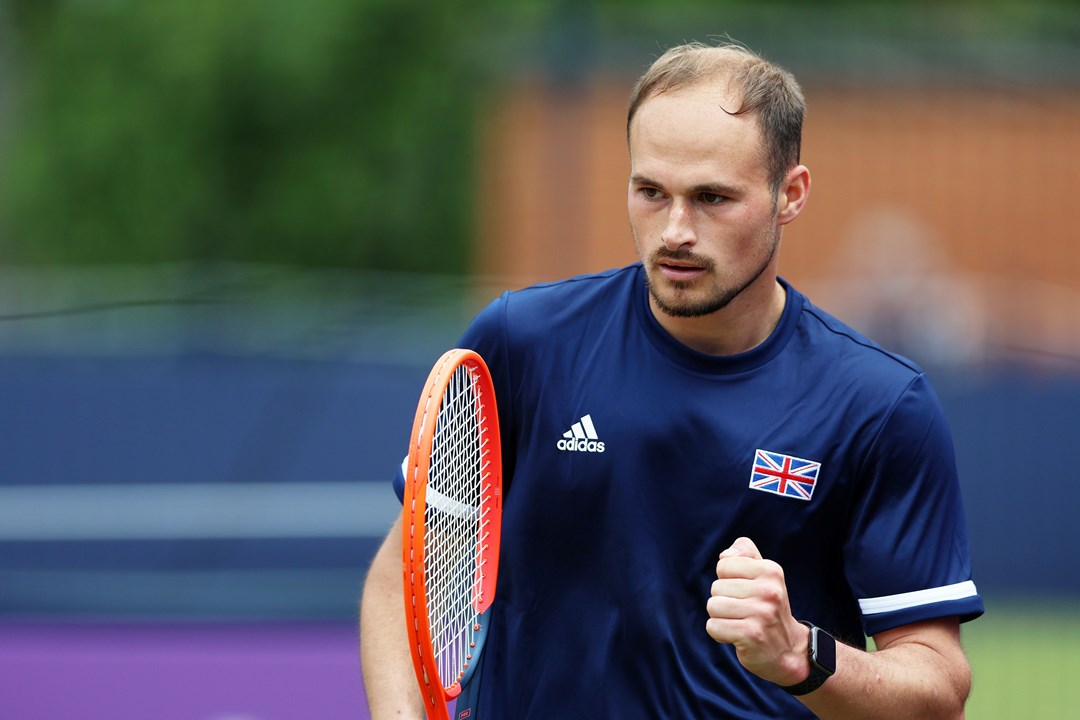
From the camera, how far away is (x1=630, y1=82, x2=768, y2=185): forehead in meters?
3.17

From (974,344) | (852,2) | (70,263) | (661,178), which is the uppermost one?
(661,178)

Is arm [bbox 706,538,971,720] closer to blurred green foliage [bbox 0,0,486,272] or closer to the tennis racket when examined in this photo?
the tennis racket

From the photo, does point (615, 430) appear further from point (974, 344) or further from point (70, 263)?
point (70, 263)

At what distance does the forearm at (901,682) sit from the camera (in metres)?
3.08

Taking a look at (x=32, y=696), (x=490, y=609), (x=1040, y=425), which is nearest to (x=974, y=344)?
(x=1040, y=425)

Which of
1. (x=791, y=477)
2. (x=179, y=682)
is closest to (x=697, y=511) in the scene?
(x=791, y=477)

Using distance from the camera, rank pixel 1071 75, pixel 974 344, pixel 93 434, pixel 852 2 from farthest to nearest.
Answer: pixel 852 2, pixel 1071 75, pixel 974 344, pixel 93 434

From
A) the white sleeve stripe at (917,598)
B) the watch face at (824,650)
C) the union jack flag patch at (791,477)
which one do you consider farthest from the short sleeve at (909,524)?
the watch face at (824,650)

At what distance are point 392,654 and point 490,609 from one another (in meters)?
0.23

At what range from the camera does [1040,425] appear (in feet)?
37.3

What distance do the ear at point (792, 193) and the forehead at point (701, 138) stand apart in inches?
4.8

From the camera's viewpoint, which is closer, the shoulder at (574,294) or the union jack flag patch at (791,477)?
the union jack flag patch at (791,477)

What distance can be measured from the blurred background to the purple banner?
0.02 metres

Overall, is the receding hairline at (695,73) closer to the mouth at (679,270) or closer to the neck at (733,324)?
the mouth at (679,270)
